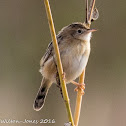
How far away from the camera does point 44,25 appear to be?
6.28 meters

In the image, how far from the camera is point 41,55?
5867 mm

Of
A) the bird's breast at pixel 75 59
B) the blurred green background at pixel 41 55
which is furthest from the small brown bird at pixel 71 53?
the blurred green background at pixel 41 55

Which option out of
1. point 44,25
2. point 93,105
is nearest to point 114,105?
point 93,105

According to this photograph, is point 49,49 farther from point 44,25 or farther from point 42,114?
point 44,25

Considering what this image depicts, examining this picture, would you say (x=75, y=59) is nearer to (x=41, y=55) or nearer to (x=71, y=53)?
(x=71, y=53)

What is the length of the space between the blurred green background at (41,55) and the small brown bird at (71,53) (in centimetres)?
206

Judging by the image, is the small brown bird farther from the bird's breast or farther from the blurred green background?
the blurred green background

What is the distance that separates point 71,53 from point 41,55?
3.27 meters

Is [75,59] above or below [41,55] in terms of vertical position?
above

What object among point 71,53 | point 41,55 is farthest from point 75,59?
point 41,55

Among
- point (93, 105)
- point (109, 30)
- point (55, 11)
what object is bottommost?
point (93, 105)

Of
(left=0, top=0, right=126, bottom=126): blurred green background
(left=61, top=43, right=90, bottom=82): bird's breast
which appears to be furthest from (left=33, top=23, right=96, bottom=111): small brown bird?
(left=0, top=0, right=126, bottom=126): blurred green background

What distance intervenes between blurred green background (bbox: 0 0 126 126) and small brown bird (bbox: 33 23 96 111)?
2060 mm

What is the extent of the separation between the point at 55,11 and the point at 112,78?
5.98 ft
